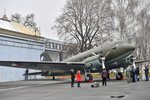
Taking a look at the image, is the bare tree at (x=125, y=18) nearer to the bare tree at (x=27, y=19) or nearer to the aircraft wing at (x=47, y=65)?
the aircraft wing at (x=47, y=65)

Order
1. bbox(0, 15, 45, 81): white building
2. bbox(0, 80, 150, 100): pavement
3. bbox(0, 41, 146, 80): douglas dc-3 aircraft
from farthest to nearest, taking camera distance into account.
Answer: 1. bbox(0, 15, 45, 81): white building
2. bbox(0, 41, 146, 80): douglas dc-3 aircraft
3. bbox(0, 80, 150, 100): pavement

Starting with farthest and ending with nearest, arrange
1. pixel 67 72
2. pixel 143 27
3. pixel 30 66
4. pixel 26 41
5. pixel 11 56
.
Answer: pixel 143 27, pixel 26 41, pixel 11 56, pixel 67 72, pixel 30 66

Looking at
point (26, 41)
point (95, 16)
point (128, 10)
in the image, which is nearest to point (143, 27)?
point (128, 10)

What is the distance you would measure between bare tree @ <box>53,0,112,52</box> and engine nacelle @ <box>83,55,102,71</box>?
73.5 ft

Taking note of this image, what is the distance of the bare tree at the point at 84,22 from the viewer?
173ft

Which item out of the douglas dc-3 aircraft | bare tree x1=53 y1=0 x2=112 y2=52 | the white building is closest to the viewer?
the douglas dc-3 aircraft

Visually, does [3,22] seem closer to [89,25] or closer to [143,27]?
[89,25]

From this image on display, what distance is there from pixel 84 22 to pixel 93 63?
26.3m

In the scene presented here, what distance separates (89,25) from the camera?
54.6 meters

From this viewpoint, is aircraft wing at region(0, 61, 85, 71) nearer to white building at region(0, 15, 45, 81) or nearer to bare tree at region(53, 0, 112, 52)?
white building at region(0, 15, 45, 81)

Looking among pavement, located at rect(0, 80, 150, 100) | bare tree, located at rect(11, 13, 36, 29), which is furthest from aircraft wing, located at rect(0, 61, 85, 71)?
bare tree, located at rect(11, 13, 36, 29)

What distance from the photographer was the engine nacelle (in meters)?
29.2

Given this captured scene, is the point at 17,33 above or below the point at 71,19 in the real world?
below

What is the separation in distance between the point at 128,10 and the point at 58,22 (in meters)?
13.2
